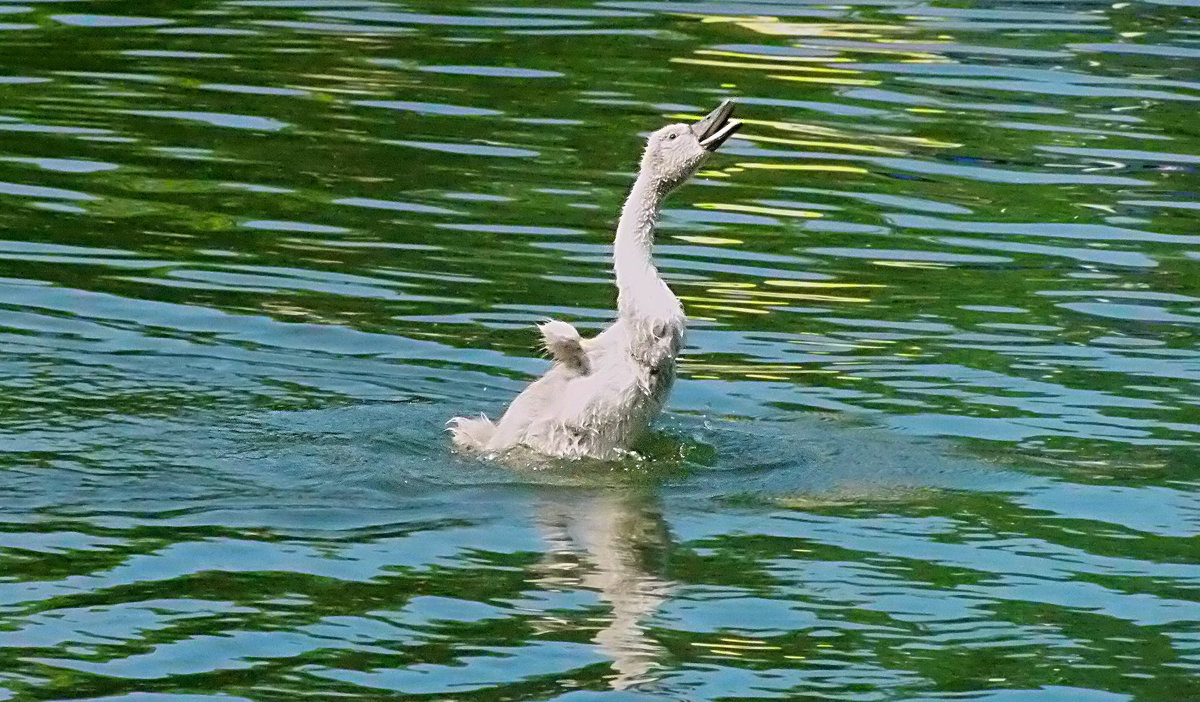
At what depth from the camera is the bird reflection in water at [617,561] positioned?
25.5ft

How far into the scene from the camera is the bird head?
10.4 metres

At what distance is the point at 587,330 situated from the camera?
12258 millimetres

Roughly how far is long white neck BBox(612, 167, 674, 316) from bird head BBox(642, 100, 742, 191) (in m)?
0.07

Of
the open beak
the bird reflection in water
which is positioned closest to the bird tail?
the bird reflection in water

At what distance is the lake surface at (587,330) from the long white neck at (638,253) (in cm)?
72

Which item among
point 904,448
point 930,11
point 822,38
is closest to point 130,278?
point 904,448

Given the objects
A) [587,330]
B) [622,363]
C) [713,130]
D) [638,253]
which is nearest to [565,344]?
[622,363]

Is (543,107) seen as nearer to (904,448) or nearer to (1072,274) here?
(1072,274)

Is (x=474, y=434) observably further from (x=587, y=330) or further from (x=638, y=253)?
(x=587, y=330)

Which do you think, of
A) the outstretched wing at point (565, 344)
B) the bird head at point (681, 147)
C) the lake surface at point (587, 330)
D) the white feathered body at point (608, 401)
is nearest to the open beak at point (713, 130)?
the bird head at point (681, 147)

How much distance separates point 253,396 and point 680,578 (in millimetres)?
3097

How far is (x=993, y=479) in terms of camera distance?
9938mm

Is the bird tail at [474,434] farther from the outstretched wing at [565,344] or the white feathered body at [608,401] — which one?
the outstretched wing at [565,344]

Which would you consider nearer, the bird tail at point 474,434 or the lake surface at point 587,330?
the lake surface at point 587,330
